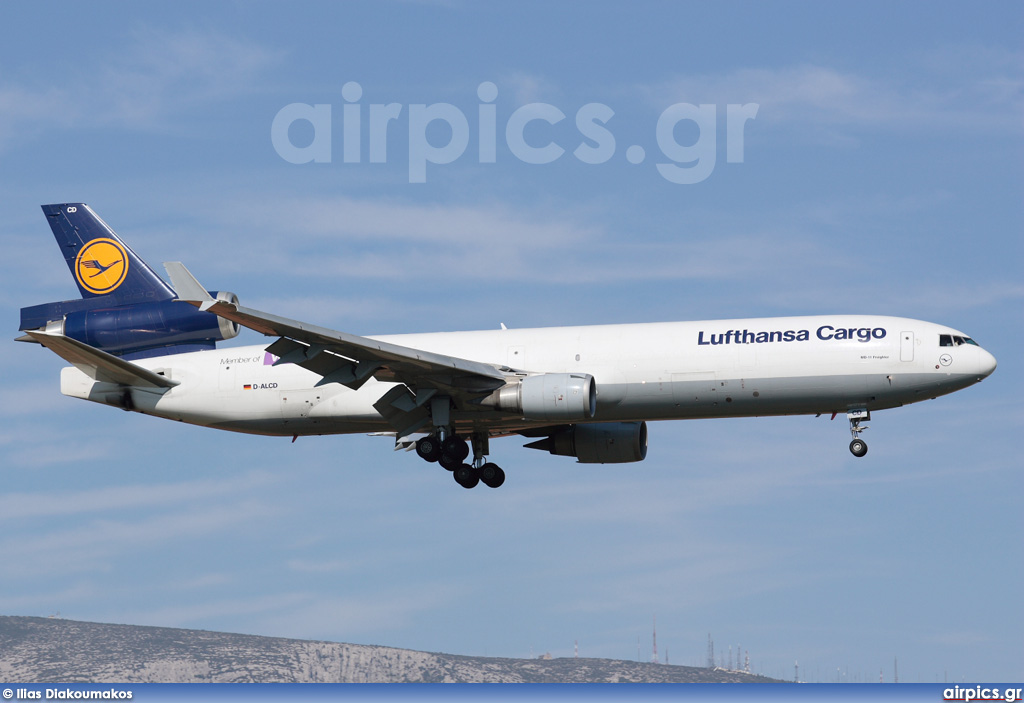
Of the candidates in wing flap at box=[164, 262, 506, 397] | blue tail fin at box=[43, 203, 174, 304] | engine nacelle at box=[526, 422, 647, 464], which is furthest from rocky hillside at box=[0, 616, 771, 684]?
wing flap at box=[164, 262, 506, 397]

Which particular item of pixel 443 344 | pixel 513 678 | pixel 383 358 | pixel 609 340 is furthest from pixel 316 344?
pixel 513 678

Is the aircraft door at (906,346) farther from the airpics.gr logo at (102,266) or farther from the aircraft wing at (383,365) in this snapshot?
the airpics.gr logo at (102,266)

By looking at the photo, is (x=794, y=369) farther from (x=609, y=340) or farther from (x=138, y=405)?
(x=138, y=405)

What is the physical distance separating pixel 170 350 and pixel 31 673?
503 feet

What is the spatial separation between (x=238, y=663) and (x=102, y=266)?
446ft

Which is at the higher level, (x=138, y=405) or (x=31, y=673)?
(x=138, y=405)

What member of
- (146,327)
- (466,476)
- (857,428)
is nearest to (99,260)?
(146,327)

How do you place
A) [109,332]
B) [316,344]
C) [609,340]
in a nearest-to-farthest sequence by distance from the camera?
[316,344]
[609,340]
[109,332]

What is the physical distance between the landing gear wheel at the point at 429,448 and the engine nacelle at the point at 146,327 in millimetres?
7763

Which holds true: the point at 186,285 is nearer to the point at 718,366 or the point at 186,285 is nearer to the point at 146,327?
the point at 146,327

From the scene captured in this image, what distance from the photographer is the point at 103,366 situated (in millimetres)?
43219

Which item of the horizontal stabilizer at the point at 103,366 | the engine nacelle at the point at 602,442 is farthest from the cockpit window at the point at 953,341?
the horizontal stabilizer at the point at 103,366

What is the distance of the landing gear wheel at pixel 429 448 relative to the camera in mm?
42281

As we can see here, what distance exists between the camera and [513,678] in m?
158
